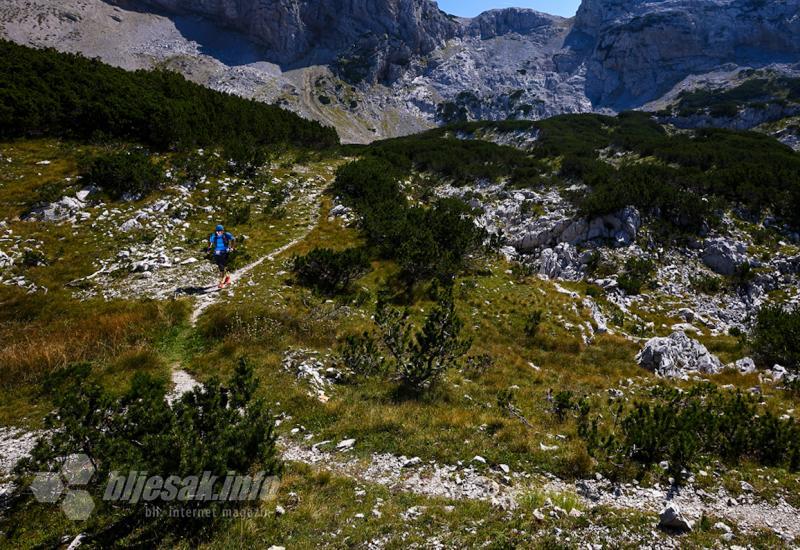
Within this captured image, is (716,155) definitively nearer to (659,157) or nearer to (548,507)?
(659,157)

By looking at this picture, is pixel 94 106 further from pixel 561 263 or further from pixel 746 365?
pixel 746 365

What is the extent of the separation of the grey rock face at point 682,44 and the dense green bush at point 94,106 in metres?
197

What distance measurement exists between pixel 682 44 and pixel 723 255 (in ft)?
683

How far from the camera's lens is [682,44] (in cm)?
17262

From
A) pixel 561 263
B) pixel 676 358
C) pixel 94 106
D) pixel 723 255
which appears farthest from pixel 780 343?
pixel 94 106

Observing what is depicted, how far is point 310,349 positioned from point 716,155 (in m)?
45.2

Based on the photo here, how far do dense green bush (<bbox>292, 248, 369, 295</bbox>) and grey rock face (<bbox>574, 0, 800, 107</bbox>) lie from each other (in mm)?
203593

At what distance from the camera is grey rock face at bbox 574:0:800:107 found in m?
160

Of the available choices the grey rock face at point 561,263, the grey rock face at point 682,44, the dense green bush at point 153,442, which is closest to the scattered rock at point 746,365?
the grey rock face at point 561,263

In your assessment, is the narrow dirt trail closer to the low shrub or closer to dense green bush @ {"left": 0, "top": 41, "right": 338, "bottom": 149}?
the low shrub

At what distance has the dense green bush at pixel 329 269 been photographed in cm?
1641

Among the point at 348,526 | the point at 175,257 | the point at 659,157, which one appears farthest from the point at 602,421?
the point at 659,157

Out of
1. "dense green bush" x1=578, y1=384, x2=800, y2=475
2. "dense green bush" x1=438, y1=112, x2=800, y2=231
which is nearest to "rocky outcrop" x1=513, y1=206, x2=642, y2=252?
"dense green bush" x1=438, y1=112, x2=800, y2=231

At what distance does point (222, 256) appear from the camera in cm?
1606
